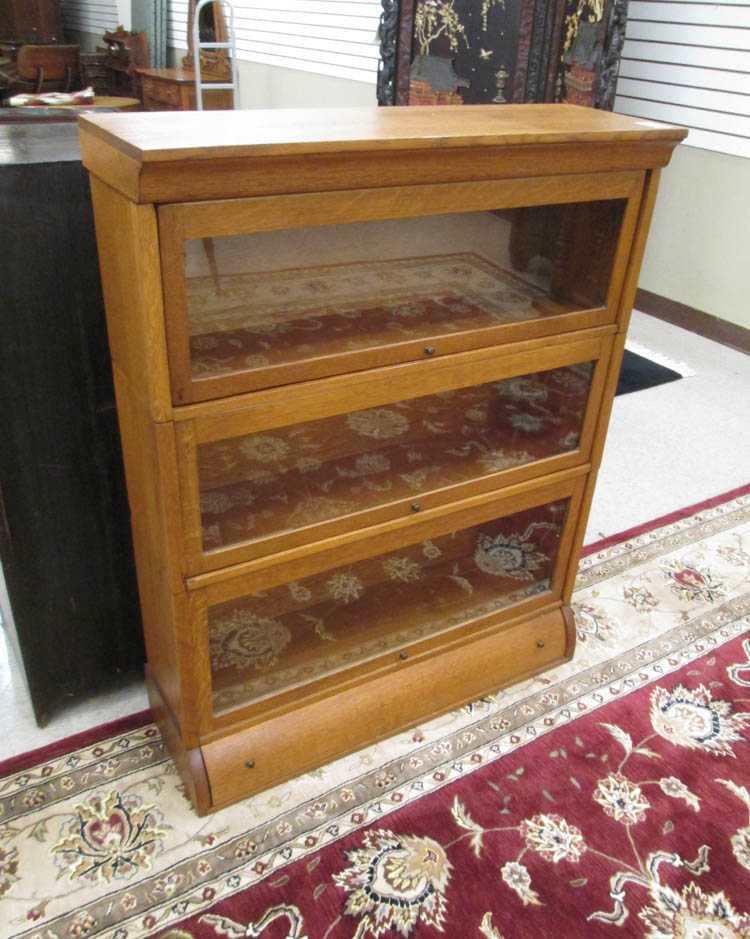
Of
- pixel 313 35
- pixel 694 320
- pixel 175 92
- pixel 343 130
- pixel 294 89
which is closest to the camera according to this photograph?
pixel 343 130

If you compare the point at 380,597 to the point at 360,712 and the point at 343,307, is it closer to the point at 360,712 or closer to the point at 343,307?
the point at 360,712

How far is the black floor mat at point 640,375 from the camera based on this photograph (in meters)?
2.97

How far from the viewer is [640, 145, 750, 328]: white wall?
3.21 meters

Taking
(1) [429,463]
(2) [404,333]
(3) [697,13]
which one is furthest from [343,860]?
(3) [697,13]

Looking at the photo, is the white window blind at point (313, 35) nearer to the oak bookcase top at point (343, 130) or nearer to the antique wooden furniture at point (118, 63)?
the antique wooden furniture at point (118, 63)

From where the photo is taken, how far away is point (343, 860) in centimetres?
127

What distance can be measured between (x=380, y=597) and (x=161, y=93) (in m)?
4.51

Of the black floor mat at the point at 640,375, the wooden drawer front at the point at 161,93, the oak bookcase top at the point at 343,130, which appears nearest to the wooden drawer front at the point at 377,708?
the oak bookcase top at the point at 343,130

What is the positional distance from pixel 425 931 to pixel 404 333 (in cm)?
90

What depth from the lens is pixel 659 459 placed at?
2.50 meters

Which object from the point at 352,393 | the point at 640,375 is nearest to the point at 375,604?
the point at 352,393

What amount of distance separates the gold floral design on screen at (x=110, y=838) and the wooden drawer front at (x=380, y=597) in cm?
23

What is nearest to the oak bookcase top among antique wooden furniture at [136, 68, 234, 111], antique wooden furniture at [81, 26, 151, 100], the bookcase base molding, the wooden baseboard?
the bookcase base molding

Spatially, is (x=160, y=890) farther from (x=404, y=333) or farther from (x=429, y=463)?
(x=404, y=333)
